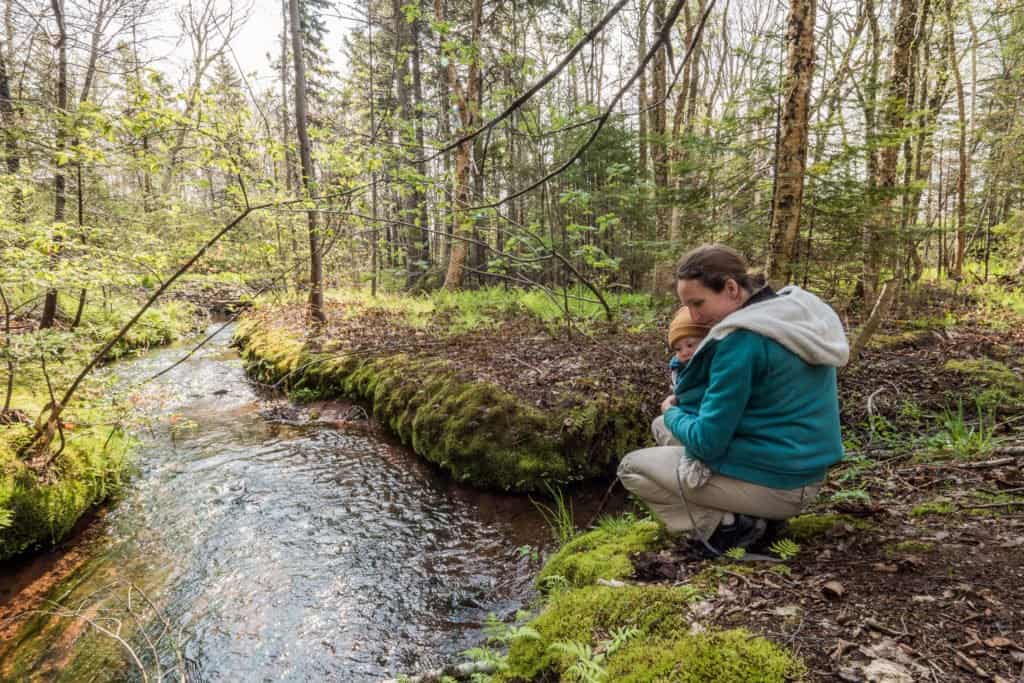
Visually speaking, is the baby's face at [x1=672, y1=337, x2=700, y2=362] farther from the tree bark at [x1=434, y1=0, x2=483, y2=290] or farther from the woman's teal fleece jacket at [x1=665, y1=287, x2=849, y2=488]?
the tree bark at [x1=434, y1=0, x2=483, y2=290]

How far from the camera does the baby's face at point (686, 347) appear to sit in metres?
2.64

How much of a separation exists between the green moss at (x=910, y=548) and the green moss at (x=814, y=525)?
227mm

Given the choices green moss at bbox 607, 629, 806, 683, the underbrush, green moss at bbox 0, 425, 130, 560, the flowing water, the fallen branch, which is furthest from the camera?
the underbrush

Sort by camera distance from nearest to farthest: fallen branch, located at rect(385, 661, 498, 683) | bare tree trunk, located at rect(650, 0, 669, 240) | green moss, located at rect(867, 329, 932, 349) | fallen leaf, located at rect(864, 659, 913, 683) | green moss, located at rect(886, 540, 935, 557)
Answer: fallen leaf, located at rect(864, 659, 913, 683) → green moss, located at rect(886, 540, 935, 557) → fallen branch, located at rect(385, 661, 498, 683) → green moss, located at rect(867, 329, 932, 349) → bare tree trunk, located at rect(650, 0, 669, 240)

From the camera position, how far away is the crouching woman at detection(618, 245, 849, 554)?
2150 millimetres

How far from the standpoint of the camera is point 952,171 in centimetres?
1766

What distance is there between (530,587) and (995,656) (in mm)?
2772

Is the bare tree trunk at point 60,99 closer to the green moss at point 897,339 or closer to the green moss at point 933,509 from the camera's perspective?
the green moss at point 933,509

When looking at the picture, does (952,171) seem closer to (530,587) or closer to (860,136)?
(860,136)

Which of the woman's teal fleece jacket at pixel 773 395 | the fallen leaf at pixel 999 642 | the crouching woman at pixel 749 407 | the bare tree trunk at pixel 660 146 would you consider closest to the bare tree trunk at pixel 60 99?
the crouching woman at pixel 749 407

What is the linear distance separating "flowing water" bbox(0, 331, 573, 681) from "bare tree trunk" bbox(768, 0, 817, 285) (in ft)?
12.3

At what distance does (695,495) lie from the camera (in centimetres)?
251

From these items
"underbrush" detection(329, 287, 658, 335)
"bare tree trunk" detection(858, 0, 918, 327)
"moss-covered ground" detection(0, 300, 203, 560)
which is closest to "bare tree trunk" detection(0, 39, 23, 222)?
"moss-covered ground" detection(0, 300, 203, 560)

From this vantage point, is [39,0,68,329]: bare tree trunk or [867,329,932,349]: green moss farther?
[867,329,932,349]: green moss
